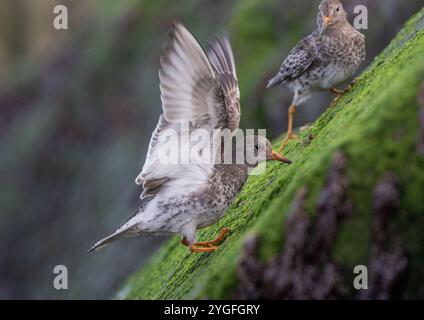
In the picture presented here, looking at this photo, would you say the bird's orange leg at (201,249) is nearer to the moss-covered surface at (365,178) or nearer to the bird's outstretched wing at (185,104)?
the bird's outstretched wing at (185,104)

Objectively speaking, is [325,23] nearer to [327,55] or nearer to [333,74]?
[327,55]

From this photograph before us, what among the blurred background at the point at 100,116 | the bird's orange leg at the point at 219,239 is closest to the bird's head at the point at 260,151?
the bird's orange leg at the point at 219,239

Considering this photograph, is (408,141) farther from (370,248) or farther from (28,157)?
(28,157)

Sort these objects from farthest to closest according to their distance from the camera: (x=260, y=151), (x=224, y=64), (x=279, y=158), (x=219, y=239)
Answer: (x=224, y=64) < (x=260, y=151) < (x=279, y=158) < (x=219, y=239)

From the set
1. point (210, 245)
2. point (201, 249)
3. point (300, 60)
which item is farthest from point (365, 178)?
point (300, 60)

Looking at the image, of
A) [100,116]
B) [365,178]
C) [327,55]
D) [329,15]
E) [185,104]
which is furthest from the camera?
[100,116]

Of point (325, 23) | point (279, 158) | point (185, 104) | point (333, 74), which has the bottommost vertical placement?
point (279, 158)

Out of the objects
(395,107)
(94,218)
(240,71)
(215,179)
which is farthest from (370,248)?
(94,218)
